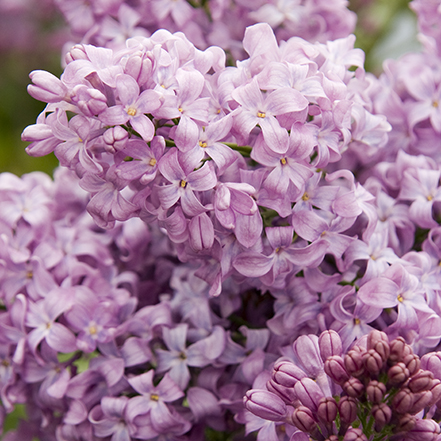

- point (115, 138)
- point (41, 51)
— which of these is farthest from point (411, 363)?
point (41, 51)

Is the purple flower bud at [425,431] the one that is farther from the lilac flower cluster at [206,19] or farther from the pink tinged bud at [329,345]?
the lilac flower cluster at [206,19]

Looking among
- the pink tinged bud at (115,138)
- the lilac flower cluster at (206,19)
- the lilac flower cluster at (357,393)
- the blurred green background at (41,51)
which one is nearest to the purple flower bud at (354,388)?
the lilac flower cluster at (357,393)

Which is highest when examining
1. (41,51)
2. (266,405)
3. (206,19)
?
(206,19)

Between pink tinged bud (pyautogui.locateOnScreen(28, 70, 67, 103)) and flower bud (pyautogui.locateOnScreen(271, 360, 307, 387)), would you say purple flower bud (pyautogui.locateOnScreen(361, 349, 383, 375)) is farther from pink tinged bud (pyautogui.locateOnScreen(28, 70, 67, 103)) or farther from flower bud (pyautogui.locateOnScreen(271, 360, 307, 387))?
pink tinged bud (pyautogui.locateOnScreen(28, 70, 67, 103))

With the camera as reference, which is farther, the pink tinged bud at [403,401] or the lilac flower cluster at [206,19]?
the lilac flower cluster at [206,19]

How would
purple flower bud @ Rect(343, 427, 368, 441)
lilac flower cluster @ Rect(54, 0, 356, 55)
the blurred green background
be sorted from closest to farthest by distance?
purple flower bud @ Rect(343, 427, 368, 441) < lilac flower cluster @ Rect(54, 0, 356, 55) < the blurred green background

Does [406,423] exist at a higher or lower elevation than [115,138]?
lower

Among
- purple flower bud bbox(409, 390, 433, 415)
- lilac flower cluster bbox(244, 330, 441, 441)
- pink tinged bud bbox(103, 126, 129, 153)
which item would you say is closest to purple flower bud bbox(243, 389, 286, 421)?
→ lilac flower cluster bbox(244, 330, 441, 441)

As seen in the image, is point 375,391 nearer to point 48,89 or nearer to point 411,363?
point 411,363
